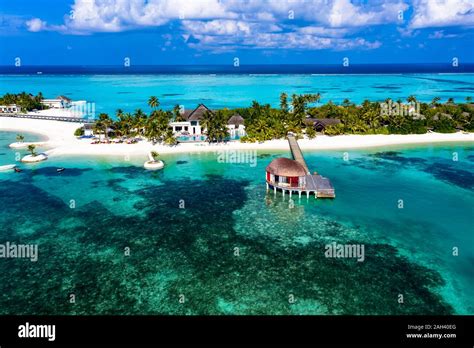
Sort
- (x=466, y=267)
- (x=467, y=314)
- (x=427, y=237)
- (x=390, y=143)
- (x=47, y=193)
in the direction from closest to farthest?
(x=467, y=314) → (x=466, y=267) → (x=427, y=237) → (x=47, y=193) → (x=390, y=143)

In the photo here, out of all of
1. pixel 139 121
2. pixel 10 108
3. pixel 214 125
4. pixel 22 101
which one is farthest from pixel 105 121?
pixel 10 108

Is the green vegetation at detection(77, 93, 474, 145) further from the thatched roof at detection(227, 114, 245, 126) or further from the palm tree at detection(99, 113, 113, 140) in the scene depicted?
the thatched roof at detection(227, 114, 245, 126)

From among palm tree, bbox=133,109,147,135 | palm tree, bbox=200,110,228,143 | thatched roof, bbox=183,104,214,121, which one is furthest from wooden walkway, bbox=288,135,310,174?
palm tree, bbox=133,109,147,135

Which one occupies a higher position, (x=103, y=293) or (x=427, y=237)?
(x=427, y=237)

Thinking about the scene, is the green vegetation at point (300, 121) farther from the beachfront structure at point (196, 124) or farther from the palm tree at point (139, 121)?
the beachfront structure at point (196, 124)

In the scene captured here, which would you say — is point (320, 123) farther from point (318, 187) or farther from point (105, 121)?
point (105, 121)

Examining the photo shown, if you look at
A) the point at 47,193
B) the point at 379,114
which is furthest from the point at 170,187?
the point at 379,114

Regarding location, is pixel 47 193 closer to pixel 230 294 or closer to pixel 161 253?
pixel 161 253
